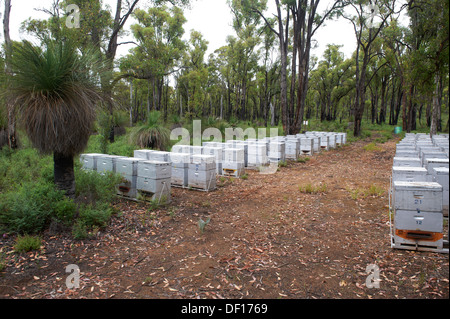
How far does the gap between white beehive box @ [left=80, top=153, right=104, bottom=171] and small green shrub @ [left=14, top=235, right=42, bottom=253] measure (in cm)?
374

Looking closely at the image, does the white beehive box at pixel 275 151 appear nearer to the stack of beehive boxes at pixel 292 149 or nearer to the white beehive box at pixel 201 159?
the stack of beehive boxes at pixel 292 149

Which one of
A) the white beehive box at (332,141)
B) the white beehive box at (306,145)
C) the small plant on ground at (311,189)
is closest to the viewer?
the small plant on ground at (311,189)

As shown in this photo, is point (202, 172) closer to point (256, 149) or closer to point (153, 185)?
point (153, 185)

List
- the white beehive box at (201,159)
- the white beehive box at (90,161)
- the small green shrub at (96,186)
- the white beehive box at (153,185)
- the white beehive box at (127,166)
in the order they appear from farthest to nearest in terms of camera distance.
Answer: the white beehive box at (201,159), the white beehive box at (90,161), the white beehive box at (127,166), the white beehive box at (153,185), the small green shrub at (96,186)

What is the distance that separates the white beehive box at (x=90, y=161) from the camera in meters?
8.49

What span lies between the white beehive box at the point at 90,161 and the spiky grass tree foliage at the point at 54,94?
2.68m

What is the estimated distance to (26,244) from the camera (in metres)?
4.76

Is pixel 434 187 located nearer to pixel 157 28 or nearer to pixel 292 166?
pixel 292 166

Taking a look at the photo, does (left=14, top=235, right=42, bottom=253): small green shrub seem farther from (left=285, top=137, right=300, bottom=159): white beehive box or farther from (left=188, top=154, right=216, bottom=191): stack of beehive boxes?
(left=285, top=137, right=300, bottom=159): white beehive box

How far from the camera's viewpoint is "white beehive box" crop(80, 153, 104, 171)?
27.9 ft

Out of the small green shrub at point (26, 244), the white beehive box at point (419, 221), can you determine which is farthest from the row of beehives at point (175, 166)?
the white beehive box at point (419, 221)

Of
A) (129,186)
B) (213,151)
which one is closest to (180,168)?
(213,151)
